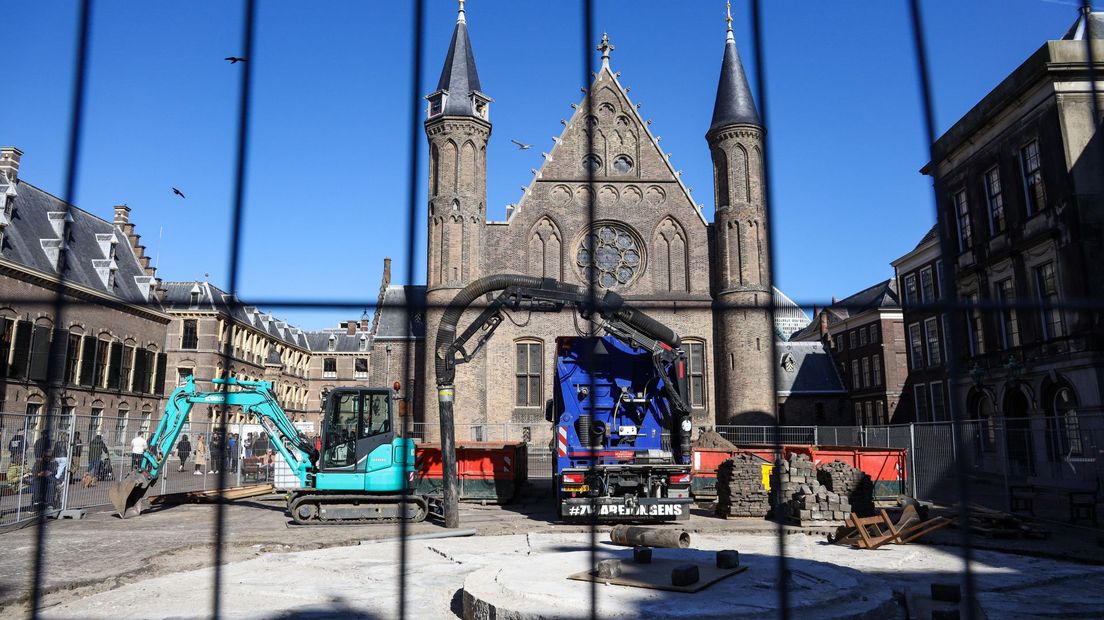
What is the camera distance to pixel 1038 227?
17.9 metres

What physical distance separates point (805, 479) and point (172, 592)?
11641 millimetres

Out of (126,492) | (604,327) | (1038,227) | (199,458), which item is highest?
(1038,227)

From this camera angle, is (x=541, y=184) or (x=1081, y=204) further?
(x=541, y=184)

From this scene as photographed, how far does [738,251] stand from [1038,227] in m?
11.7

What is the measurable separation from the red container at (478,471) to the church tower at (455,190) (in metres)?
9.73

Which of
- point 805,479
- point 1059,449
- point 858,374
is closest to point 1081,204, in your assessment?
point 1059,449

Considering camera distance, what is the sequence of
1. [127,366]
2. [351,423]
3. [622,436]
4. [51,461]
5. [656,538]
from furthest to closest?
[127,366] < [351,423] < [51,461] < [622,436] < [656,538]

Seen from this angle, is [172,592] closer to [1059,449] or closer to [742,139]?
[1059,449]

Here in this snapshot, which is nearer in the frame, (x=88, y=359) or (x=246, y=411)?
(x=246, y=411)

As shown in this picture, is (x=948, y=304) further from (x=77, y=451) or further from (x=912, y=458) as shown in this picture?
(x=912, y=458)

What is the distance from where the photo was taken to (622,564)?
7574 millimetres

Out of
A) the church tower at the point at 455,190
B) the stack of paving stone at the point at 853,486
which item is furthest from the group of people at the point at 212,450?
the stack of paving stone at the point at 853,486

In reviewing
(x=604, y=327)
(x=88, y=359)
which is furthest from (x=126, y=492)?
(x=88, y=359)

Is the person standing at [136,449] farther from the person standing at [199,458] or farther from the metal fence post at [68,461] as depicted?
the person standing at [199,458]
